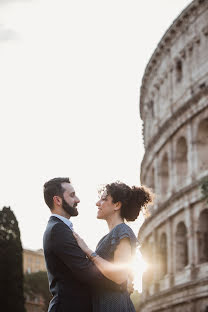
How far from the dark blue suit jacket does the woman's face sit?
45 cm

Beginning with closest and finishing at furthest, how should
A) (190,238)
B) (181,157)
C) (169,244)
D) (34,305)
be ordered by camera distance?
(190,238), (169,244), (181,157), (34,305)

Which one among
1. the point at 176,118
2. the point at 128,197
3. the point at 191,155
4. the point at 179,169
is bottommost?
the point at 128,197

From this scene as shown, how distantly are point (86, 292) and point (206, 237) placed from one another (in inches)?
838

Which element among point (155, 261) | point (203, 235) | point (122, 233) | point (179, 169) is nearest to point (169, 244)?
point (155, 261)

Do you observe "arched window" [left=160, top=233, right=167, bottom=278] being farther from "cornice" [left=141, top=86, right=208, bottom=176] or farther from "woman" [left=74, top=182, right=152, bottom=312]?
"woman" [left=74, top=182, right=152, bottom=312]

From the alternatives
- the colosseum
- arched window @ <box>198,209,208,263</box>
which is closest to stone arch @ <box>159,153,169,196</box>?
the colosseum

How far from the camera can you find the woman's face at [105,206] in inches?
222

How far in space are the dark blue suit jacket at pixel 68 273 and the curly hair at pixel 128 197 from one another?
577 millimetres

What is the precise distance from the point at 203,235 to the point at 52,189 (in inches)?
831

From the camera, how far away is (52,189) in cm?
550

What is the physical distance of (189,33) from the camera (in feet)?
96.1

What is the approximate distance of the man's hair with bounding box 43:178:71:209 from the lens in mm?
5477

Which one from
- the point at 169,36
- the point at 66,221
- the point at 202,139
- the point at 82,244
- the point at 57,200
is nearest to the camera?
the point at 82,244

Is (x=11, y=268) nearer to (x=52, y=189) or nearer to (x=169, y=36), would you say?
(x=169, y=36)
